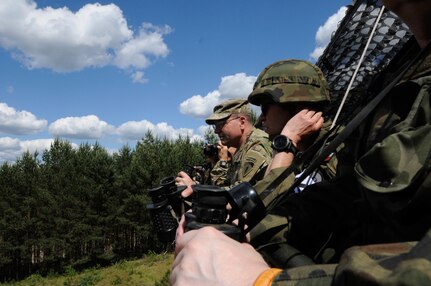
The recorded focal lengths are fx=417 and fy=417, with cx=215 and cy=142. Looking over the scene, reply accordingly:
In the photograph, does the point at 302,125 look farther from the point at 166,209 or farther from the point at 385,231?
the point at 385,231

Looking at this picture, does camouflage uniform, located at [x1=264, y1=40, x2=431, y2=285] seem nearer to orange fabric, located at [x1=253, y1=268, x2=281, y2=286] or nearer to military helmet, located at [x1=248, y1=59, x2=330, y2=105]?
orange fabric, located at [x1=253, y1=268, x2=281, y2=286]

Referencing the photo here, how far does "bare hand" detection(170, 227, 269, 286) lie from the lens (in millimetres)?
916

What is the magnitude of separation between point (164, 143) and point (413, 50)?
145ft

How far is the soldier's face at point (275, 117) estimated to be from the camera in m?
3.05

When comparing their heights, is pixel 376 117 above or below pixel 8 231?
above

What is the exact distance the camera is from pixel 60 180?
3756 cm

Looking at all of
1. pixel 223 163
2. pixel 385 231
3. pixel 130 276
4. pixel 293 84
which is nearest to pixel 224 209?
pixel 385 231

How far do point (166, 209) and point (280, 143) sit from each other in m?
1.08

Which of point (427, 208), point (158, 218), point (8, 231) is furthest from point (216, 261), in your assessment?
point (8, 231)

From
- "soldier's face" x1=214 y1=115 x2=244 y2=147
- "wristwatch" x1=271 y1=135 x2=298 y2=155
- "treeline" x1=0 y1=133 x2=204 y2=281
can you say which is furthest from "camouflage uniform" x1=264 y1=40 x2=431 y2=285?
"treeline" x1=0 y1=133 x2=204 y2=281

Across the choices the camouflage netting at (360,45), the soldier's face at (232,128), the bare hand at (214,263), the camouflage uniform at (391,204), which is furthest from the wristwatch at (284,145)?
the soldier's face at (232,128)

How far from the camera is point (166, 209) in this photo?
3.23 m

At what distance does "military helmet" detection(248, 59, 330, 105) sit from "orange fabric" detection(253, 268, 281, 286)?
207cm

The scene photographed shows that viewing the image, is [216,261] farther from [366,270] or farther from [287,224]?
[287,224]
